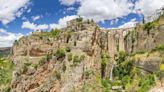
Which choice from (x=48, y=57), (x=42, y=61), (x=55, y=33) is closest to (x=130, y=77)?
(x=48, y=57)

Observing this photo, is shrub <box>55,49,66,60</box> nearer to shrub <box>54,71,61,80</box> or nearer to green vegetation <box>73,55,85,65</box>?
shrub <box>54,71,61,80</box>

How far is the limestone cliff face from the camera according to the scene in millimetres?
51875

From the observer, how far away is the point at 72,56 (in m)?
53.1

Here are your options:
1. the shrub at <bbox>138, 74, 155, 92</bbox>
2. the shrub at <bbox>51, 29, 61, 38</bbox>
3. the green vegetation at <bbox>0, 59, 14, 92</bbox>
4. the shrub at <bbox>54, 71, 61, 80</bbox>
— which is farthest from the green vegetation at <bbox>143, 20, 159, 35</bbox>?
the green vegetation at <bbox>0, 59, 14, 92</bbox>

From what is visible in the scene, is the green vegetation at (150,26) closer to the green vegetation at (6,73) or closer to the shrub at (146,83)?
the shrub at (146,83)

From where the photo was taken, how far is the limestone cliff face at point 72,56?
51875 mm

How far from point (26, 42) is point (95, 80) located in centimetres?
2210

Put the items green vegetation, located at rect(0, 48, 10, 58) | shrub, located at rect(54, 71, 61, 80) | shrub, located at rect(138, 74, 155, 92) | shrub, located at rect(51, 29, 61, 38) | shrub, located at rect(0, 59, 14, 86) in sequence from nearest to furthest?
shrub, located at rect(138, 74, 155, 92)
shrub, located at rect(54, 71, 61, 80)
shrub, located at rect(51, 29, 61, 38)
shrub, located at rect(0, 59, 14, 86)
green vegetation, located at rect(0, 48, 10, 58)

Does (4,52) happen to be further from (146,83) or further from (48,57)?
(146,83)

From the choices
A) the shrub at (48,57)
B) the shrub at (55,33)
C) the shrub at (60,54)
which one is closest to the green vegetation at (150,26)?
the shrub at (55,33)

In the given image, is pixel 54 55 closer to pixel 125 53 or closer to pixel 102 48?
pixel 102 48

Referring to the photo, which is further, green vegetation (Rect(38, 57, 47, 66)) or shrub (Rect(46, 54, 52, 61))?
green vegetation (Rect(38, 57, 47, 66))

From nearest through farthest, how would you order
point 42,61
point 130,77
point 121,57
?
point 130,77, point 42,61, point 121,57

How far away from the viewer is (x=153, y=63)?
4891cm
